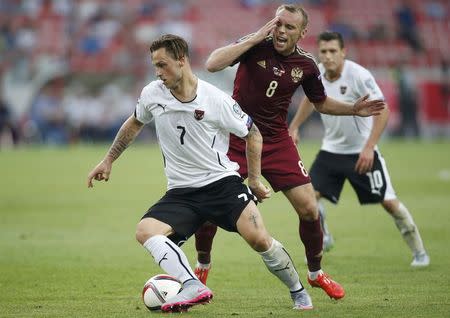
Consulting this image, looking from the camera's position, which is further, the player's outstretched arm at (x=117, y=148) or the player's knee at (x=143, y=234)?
the player's outstretched arm at (x=117, y=148)

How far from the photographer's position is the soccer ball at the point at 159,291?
7586mm

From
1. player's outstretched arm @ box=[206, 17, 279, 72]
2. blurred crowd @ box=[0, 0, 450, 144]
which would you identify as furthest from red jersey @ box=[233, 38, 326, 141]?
blurred crowd @ box=[0, 0, 450, 144]

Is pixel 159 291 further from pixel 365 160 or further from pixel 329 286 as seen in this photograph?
pixel 365 160

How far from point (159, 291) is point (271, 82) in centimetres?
232

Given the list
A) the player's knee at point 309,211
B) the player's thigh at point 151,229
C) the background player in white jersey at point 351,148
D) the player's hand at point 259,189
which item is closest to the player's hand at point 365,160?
the background player in white jersey at point 351,148

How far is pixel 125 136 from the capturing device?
25.9 feet

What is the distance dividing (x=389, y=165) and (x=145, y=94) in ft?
61.7

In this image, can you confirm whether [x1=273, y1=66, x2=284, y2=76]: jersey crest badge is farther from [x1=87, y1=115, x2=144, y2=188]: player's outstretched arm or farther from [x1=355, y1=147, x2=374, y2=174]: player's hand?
[x1=355, y1=147, x2=374, y2=174]: player's hand

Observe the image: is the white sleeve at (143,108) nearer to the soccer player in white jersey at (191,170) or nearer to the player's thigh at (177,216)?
the soccer player in white jersey at (191,170)

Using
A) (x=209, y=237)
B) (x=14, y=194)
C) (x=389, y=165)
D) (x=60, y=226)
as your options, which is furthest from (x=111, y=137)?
(x=209, y=237)

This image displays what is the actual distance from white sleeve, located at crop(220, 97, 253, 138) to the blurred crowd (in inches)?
1198

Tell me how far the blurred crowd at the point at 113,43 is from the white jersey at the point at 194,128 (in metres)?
→ 30.3

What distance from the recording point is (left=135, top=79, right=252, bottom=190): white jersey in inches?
293

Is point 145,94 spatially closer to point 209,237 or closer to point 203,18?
point 209,237
